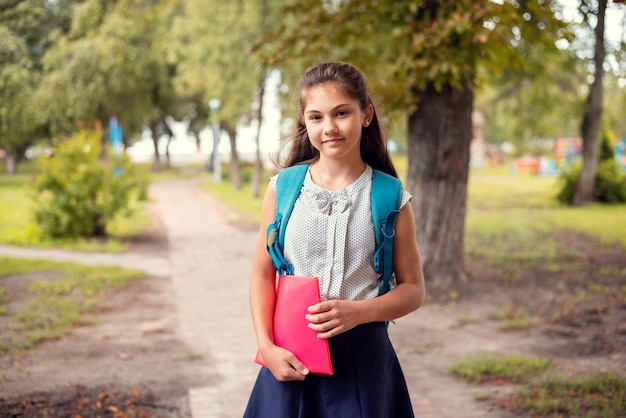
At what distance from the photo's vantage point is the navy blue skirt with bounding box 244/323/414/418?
2.19 metres

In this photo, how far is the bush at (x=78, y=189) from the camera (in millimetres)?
11047

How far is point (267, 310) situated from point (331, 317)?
0.93ft

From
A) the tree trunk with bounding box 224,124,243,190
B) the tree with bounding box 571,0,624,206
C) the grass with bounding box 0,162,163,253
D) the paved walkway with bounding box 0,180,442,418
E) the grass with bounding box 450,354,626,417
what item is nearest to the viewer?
the grass with bounding box 450,354,626,417

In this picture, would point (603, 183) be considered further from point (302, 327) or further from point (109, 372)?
point (302, 327)

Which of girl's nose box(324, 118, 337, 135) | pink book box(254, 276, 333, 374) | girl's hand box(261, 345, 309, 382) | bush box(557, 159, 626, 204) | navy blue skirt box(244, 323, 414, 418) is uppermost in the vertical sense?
girl's nose box(324, 118, 337, 135)

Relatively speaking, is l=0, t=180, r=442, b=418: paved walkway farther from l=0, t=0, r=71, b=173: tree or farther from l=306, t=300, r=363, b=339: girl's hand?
l=0, t=0, r=71, b=173: tree

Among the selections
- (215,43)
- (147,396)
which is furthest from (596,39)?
(147,396)

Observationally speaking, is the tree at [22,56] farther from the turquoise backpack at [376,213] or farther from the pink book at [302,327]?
the pink book at [302,327]

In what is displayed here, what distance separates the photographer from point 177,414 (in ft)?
14.3

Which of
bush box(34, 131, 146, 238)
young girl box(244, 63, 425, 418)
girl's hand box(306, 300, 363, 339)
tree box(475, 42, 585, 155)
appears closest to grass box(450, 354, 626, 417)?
young girl box(244, 63, 425, 418)

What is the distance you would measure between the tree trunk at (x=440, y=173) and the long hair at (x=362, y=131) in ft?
16.5

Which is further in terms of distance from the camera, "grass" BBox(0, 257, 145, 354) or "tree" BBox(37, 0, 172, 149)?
"tree" BBox(37, 0, 172, 149)

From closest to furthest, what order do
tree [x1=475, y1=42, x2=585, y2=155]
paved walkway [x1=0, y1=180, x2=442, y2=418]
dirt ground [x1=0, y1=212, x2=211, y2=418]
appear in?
dirt ground [x1=0, y1=212, x2=211, y2=418] → paved walkway [x1=0, y1=180, x2=442, y2=418] → tree [x1=475, y1=42, x2=585, y2=155]

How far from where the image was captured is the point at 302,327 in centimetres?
209
